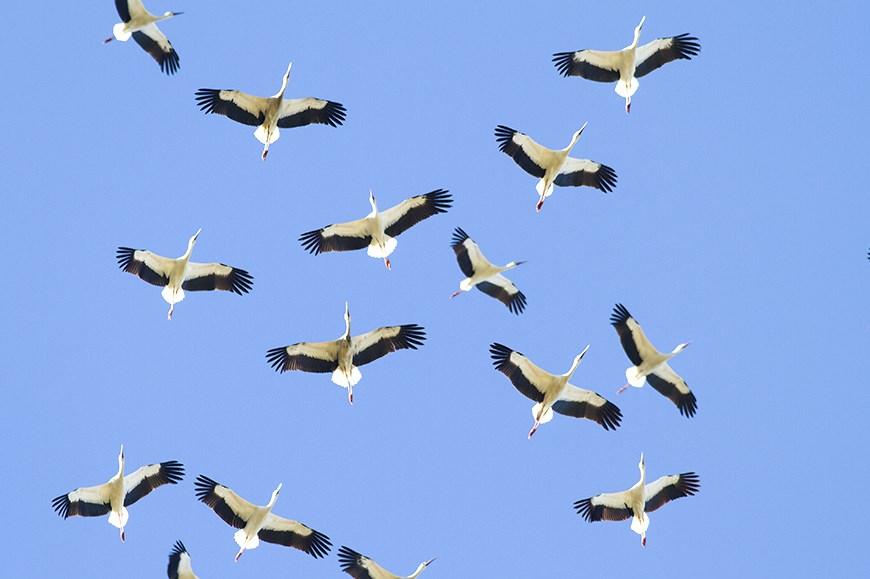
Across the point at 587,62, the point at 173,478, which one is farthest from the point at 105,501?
the point at 587,62

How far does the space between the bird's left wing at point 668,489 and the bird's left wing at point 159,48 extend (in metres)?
9.49

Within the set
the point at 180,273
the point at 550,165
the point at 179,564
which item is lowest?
the point at 179,564

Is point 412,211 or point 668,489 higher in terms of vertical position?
point 412,211

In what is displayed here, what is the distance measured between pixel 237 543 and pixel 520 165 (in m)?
6.81

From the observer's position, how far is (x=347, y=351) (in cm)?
1697

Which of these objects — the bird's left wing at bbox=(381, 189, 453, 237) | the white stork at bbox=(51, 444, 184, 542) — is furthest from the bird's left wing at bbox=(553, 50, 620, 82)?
the white stork at bbox=(51, 444, 184, 542)

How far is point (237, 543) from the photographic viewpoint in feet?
56.4

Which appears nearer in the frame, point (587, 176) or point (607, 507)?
point (607, 507)

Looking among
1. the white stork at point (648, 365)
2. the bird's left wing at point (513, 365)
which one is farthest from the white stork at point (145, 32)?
the white stork at point (648, 365)

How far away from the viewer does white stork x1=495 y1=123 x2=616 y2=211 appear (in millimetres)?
18281

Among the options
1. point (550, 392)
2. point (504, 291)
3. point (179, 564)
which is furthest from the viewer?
point (504, 291)

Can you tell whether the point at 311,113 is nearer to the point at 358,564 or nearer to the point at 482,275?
the point at 482,275

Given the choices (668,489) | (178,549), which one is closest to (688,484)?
(668,489)

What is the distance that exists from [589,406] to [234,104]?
22.0ft
